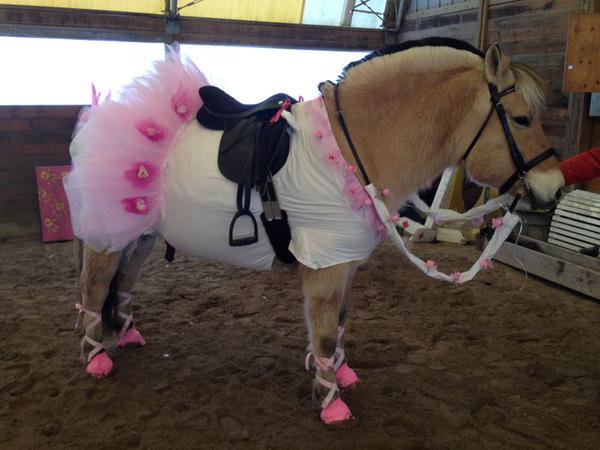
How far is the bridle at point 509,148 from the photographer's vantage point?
1.81 m

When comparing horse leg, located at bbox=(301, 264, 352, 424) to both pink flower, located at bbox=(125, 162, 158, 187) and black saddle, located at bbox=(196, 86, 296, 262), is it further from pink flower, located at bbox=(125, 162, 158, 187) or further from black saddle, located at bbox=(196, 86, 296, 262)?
pink flower, located at bbox=(125, 162, 158, 187)

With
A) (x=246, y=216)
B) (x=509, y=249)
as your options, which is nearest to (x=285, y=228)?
(x=246, y=216)

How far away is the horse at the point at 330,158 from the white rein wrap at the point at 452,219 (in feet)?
0.14

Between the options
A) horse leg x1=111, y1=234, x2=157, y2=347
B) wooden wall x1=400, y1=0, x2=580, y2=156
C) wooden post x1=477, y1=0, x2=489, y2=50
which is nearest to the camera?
horse leg x1=111, y1=234, x2=157, y2=347

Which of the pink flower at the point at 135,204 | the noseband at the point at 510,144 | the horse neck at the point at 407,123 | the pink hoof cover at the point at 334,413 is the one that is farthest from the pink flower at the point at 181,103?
the pink hoof cover at the point at 334,413

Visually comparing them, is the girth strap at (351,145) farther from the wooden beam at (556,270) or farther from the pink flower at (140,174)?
the wooden beam at (556,270)

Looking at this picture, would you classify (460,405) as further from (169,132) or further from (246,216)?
(169,132)

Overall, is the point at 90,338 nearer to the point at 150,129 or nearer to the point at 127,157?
the point at 127,157

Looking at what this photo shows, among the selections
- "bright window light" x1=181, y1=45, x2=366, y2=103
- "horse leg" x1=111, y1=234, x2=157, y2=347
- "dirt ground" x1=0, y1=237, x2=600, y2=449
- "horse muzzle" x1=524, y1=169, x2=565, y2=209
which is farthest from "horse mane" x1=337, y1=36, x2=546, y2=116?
"bright window light" x1=181, y1=45, x2=366, y2=103

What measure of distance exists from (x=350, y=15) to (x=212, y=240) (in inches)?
226

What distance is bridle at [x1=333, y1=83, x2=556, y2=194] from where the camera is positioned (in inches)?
71.1

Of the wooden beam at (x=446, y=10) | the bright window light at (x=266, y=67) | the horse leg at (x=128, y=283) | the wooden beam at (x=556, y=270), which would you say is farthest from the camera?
the bright window light at (x=266, y=67)

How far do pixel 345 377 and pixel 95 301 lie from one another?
1272 millimetres

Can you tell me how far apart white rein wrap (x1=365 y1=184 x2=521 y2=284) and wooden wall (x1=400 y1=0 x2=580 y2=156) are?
9.02 feet
